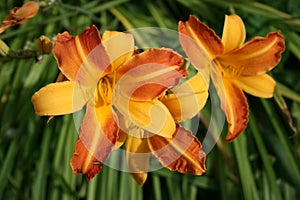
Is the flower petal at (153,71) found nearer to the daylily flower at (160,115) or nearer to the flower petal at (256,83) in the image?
the daylily flower at (160,115)

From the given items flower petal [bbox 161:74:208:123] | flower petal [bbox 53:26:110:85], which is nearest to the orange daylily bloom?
flower petal [bbox 53:26:110:85]

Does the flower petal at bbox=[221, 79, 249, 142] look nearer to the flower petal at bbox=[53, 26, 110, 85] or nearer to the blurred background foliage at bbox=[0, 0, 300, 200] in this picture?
the flower petal at bbox=[53, 26, 110, 85]

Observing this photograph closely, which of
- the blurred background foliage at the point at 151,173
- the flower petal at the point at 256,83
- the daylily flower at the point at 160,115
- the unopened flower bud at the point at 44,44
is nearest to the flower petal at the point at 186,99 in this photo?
the daylily flower at the point at 160,115

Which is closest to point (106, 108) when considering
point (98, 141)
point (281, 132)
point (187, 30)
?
point (98, 141)

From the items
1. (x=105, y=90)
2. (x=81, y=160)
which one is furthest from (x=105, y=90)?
(x=81, y=160)

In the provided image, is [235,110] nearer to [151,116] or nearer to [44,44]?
[151,116]

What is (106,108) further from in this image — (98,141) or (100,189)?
(100,189)
